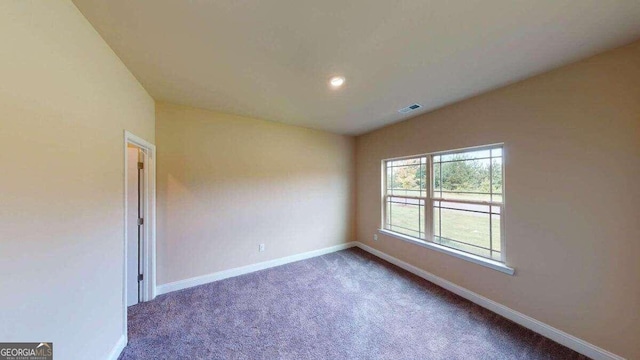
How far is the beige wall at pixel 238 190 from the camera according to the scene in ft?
9.37

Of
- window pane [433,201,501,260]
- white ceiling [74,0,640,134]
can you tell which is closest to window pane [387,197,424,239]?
window pane [433,201,501,260]

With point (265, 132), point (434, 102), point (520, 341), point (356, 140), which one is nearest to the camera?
point (520, 341)

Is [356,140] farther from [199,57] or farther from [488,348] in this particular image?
[488,348]

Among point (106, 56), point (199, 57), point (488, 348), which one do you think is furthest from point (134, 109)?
point (488, 348)

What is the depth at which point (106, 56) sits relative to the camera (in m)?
1.63

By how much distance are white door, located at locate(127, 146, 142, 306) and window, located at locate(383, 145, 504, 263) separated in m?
3.86

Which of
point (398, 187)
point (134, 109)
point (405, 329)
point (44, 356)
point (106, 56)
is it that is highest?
point (106, 56)

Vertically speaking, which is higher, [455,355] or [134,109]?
[134,109]

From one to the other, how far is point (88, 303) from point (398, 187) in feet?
13.0

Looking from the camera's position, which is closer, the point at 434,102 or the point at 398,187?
the point at 434,102

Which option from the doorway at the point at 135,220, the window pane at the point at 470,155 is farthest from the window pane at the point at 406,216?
the doorway at the point at 135,220

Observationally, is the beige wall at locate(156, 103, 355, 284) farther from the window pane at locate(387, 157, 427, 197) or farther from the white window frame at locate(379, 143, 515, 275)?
the window pane at locate(387, 157, 427, 197)

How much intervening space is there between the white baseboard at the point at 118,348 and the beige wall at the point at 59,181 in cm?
7

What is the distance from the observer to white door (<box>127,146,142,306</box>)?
2.52 metres
